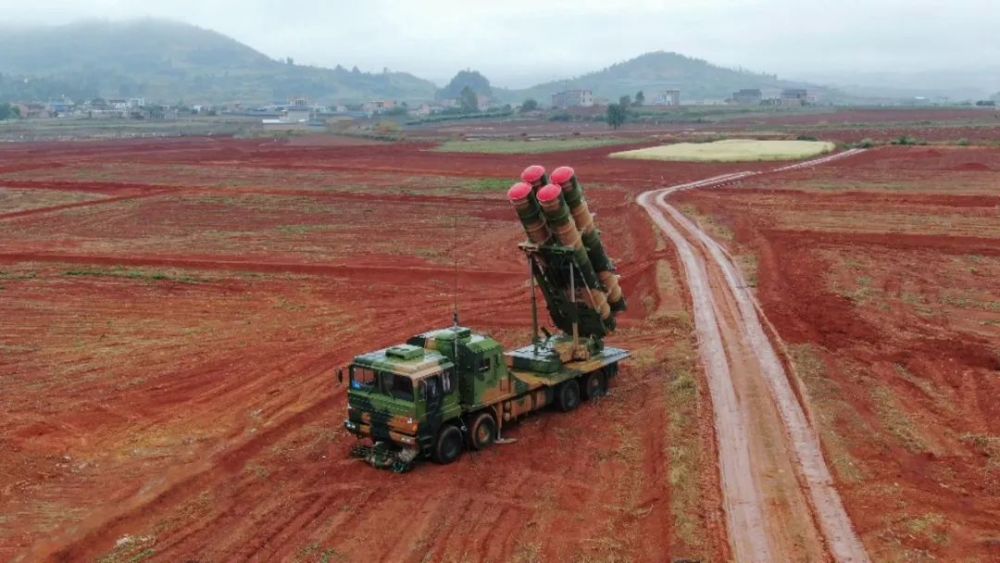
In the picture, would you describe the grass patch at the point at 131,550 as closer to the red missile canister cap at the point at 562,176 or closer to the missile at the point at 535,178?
the missile at the point at 535,178

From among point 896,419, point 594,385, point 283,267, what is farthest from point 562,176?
point 283,267

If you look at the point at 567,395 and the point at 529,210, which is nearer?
the point at 529,210

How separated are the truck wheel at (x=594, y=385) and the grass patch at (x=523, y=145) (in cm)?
8433

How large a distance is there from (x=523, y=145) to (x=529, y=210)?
4024 inches

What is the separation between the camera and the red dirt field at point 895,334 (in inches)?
665

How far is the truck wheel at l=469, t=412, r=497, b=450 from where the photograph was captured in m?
19.5

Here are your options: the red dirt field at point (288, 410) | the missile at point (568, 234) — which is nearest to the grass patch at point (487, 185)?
the red dirt field at point (288, 410)

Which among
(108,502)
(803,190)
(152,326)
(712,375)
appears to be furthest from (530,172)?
(803,190)

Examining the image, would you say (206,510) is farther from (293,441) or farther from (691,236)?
(691,236)

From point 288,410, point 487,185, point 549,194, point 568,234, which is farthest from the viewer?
point 487,185

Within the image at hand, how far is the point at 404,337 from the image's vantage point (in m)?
29.9

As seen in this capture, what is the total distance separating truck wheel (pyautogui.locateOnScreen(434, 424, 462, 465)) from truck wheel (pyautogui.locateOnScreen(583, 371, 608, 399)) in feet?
16.3

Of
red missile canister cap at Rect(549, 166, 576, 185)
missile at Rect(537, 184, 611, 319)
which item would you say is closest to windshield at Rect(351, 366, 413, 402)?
missile at Rect(537, 184, 611, 319)

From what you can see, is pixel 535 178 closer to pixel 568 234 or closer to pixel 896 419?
pixel 568 234
